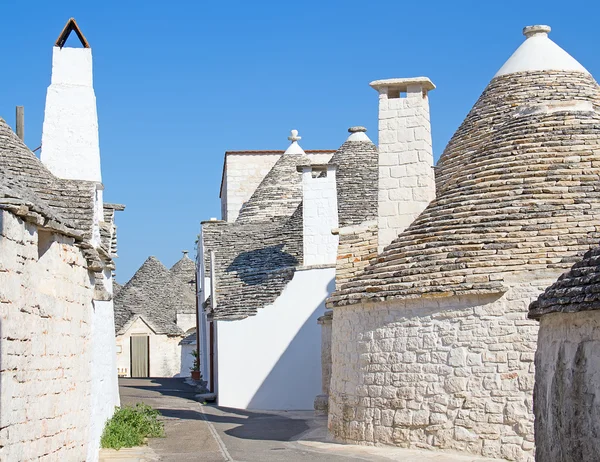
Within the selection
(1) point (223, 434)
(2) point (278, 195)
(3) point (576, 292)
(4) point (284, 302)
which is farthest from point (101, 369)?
(2) point (278, 195)

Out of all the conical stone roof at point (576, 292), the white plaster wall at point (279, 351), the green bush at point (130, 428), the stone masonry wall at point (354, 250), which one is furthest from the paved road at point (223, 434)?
the conical stone roof at point (576, 292)

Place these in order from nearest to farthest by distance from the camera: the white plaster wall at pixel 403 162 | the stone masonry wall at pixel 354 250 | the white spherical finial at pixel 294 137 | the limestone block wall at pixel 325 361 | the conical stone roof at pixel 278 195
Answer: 1. the white plaster wall at pixel 403 162
2. the stone masonry wall at pixel 354 250
3. the limestone block wall at pixel 325 361
4. the conical stone roof at pixel 278 195
5. the white spherical finial at pixel 294 137

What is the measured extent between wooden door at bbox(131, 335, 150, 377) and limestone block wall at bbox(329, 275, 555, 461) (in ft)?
78.2

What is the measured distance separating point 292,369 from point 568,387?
1283cm

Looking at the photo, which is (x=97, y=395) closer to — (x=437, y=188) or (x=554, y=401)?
(x=554, y=401)

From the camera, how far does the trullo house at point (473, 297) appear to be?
473 inches

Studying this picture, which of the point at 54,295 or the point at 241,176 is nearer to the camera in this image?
the point at 54,295

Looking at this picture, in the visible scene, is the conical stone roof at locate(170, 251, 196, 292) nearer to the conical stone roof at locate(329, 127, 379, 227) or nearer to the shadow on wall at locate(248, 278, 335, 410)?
the conical stone roof at locate(329, 127, 379, 227)

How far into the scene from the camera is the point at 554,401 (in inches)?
314

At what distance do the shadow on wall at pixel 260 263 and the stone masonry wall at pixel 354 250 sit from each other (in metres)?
5.18

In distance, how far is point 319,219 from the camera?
809 inches

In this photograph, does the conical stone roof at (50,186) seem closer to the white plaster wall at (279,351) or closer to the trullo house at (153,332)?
the white plaster wall at (279,351)

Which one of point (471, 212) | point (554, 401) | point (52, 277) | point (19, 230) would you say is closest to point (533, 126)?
point (471, 212)

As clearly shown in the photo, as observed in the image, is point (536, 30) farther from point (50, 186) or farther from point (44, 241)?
point (44, 241)
